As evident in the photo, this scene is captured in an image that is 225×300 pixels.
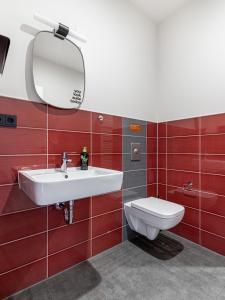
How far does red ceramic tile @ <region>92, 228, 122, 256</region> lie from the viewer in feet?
5.28

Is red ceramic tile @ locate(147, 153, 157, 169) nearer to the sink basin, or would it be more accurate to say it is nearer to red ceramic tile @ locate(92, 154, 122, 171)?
red ceramic tile @ locate(92, 154, 122, 171)

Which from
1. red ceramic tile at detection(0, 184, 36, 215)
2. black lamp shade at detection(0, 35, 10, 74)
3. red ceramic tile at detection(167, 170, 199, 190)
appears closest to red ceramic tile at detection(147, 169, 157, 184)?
red ceramic tile at detection(167, 170, 199, 190)

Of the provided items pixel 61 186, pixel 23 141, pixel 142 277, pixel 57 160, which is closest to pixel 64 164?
pixel 57 160

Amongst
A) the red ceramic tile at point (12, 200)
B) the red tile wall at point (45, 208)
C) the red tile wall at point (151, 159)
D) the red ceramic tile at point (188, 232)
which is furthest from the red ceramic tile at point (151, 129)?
the red ceramic tile at point (12, 200)

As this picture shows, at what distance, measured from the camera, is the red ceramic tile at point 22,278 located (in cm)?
117

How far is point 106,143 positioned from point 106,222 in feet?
2.44

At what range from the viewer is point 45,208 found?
4.37 ft

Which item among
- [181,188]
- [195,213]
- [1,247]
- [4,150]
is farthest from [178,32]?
[1,247]

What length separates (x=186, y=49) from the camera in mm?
1878

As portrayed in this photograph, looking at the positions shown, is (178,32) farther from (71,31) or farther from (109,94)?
(71,31)

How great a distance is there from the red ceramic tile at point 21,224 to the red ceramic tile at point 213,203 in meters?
1.45

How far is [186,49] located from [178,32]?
24 centimetres

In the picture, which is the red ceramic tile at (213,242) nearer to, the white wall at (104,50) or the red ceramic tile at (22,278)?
the white wall at (104,50)

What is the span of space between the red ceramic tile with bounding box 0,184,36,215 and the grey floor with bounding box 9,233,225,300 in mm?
581
